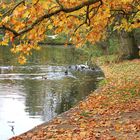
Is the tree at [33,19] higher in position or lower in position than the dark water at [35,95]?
higher

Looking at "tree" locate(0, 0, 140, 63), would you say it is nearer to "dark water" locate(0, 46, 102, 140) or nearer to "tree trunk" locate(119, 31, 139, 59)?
"dark water" locate(0, 46, 102, 140)

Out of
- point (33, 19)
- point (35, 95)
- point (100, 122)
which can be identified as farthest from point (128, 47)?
point (33, 19)

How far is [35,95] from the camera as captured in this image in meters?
24.8

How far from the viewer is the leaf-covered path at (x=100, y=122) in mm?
12984

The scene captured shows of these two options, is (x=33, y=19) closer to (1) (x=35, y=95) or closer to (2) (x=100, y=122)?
(2) (x=100, y=122)

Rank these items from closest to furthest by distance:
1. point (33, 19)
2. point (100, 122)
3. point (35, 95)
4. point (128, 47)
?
1. point (33, 19)
2. point (100, 122)
3. point (35, 95)
4. point (128, 47)

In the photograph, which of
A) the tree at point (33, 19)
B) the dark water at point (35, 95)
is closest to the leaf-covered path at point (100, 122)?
the dark water at point (35, 95)

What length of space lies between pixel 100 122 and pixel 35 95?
1053 centimetres

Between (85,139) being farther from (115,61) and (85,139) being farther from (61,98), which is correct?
(115,61)

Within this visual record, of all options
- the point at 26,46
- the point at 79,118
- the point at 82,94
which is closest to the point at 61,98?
the point at 82,94

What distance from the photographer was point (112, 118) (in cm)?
1528

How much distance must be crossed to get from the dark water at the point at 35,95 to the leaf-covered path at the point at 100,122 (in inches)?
60.6

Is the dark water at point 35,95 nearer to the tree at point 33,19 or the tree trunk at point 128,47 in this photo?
the tree at point 33,19

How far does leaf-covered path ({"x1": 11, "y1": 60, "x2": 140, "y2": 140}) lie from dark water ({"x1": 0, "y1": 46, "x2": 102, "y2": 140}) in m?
1.54
